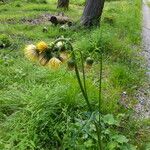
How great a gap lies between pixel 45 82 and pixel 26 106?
1106 millimetres

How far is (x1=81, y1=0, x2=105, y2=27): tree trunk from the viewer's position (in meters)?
12.2

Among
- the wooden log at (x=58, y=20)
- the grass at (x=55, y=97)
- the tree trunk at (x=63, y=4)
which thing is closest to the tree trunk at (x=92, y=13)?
the wooden log at (x=58, y=20)

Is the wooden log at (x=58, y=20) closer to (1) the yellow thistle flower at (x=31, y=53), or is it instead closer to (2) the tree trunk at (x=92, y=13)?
(2) the tree trunk at (x=92, y=13)

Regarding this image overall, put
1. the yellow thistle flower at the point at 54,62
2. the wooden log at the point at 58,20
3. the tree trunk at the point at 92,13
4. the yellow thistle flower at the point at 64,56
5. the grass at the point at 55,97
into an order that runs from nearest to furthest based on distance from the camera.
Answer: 1. the yellow thistle flower at the point at 54,62
2. the yellow thistle flower at the point at 64,56
3. the grass at the point at 55,97
4. the tree trunk at the point at 92,13
5. the wooden log at the point at 58,20

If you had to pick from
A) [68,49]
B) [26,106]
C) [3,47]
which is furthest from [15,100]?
[3,47]

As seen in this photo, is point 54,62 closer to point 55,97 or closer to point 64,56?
point 64,56

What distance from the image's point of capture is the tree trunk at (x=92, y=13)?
1220 cm

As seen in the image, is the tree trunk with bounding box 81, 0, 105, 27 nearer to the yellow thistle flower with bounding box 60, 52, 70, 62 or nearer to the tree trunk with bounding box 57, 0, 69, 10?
the tree trunk with bounding box 57, 0, 69, 10

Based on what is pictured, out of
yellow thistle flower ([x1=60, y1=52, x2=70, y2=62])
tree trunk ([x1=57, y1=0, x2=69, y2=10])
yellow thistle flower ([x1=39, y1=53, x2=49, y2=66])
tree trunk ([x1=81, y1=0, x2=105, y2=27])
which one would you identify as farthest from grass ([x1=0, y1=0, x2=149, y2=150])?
tree trunk ([x1=57, y1=0, x2=69, y2=10])

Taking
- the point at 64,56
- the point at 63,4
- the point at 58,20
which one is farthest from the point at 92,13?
the point at 64,56

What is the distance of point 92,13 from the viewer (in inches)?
485

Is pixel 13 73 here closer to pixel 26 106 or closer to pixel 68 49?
pixel 26 106

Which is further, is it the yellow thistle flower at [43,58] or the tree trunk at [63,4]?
the tree trunk at [63,4]

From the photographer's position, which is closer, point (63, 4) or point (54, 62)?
point (54, 62)
